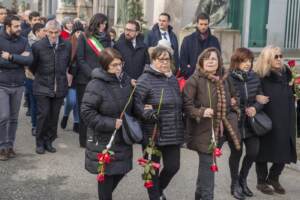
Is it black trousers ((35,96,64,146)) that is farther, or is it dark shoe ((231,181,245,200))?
black trousers ((35,96,64,146))

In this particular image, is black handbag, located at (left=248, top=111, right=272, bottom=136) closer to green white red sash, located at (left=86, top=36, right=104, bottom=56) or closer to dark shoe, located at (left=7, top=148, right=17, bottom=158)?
green white red sash, located at (left=86, top=36, right=104, bottom=56)

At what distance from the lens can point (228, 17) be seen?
12.8 meters

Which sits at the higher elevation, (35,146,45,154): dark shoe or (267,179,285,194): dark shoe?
(35,146,45,154): dark shoe

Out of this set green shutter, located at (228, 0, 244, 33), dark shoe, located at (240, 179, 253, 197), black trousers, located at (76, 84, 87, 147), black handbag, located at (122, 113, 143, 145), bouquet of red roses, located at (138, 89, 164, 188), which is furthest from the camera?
green shutter, located at (228, 0, 244, 33)

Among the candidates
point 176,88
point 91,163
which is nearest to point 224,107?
point 176,88

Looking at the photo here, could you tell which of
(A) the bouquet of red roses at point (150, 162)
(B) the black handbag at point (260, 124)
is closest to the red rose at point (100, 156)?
(A) the bouquet of red roses at point (150, 162)

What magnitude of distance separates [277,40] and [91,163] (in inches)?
375

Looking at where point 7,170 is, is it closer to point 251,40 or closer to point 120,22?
point 251,40

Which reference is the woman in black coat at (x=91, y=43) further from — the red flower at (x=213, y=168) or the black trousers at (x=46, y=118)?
the red flower at (x=213, y=168)

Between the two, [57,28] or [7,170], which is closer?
[7,170]

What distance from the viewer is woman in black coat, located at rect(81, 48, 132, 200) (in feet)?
Answer: 16.3

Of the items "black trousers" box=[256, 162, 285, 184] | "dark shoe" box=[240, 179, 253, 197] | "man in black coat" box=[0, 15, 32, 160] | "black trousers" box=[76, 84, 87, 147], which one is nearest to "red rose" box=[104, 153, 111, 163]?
"dark shoe" box=[240, 179, 253, 197]

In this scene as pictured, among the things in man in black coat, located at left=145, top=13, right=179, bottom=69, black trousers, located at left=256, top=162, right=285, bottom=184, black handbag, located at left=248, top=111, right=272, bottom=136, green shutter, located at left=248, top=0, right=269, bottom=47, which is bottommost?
black trousers, located at left=256, top=162, right=285, bottom=184

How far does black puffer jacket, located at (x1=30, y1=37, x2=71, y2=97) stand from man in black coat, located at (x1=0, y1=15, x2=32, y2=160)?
198 millimetres
